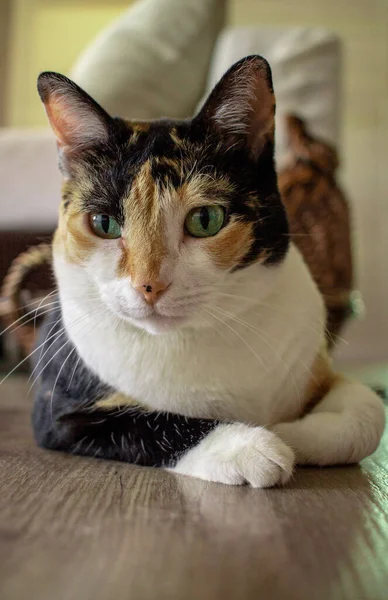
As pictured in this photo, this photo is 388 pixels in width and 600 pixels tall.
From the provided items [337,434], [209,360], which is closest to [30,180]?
[209,360]

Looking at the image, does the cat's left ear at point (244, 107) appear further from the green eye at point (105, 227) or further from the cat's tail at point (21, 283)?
the cat's tail at point (21, 283)

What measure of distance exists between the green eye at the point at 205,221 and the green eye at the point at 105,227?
107 millimetres

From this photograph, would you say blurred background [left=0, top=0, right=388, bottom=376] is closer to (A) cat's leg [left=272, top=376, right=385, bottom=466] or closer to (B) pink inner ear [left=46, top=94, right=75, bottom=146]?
(A) cat's leg [left=272, top=376, right=385, bottom=466]

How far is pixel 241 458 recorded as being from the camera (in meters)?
0.76

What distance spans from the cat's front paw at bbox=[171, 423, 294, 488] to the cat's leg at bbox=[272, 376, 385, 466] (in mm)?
112

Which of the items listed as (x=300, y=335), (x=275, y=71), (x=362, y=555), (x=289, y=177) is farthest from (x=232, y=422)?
(x=275, y=71)

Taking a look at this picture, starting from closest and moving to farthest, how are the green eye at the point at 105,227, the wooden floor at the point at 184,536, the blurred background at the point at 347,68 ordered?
1. the wooden floor at the point at 184,536
2. the green eye at the point at 105,227
3. the blurred background at the point at 347,68

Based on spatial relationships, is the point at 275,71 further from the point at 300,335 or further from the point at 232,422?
the point at 232,422

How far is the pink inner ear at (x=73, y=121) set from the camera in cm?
91

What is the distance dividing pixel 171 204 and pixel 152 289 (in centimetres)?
13

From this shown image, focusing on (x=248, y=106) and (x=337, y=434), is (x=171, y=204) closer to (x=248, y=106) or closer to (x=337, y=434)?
(x=248, y=106)

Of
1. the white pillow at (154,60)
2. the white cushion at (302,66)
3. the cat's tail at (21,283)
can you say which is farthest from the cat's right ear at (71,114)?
the white cushion at (302,66)

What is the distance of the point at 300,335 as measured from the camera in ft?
3.22

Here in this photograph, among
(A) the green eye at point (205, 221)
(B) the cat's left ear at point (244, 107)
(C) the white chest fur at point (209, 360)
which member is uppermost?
(B) the cat's left ear at point (244, 107)
